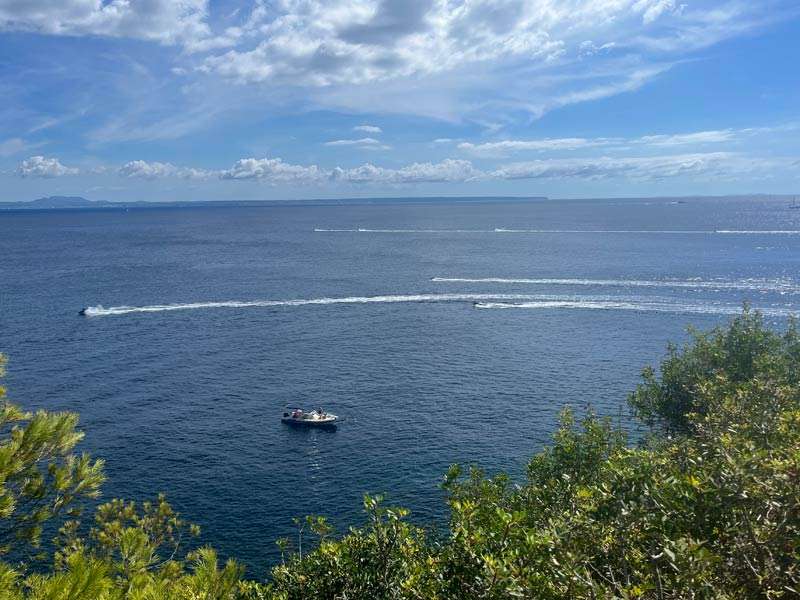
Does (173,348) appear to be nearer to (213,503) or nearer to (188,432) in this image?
(188,432)

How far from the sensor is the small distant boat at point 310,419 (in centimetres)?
6950

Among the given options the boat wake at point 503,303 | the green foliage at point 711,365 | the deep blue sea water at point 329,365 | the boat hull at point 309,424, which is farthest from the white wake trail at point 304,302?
the green foliage at point 711,365

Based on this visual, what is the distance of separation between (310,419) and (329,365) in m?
21.8

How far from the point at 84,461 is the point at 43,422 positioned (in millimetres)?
3057

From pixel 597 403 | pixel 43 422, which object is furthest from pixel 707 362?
pixel 43 422

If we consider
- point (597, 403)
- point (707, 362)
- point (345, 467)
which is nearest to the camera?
point (707, 362)

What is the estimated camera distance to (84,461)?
2120cm

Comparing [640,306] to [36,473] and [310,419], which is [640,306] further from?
[36,473]

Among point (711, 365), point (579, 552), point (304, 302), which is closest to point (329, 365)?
point (304, 302)

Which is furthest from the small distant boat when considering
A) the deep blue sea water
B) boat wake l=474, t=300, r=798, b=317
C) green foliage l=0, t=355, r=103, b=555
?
boat wake l=474, t=300, r=798, b=317

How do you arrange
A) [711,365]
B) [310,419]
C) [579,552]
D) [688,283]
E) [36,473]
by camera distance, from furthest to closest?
1. [688,283]
2. [310,419]
3. [711,365]
4. [36,473]
5. [579,552]

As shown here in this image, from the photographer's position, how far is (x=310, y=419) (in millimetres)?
69750

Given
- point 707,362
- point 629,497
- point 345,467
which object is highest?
point 629,497

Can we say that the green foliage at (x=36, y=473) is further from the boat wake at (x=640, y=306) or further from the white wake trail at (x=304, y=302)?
the boat wake at (x=640, y=306)
